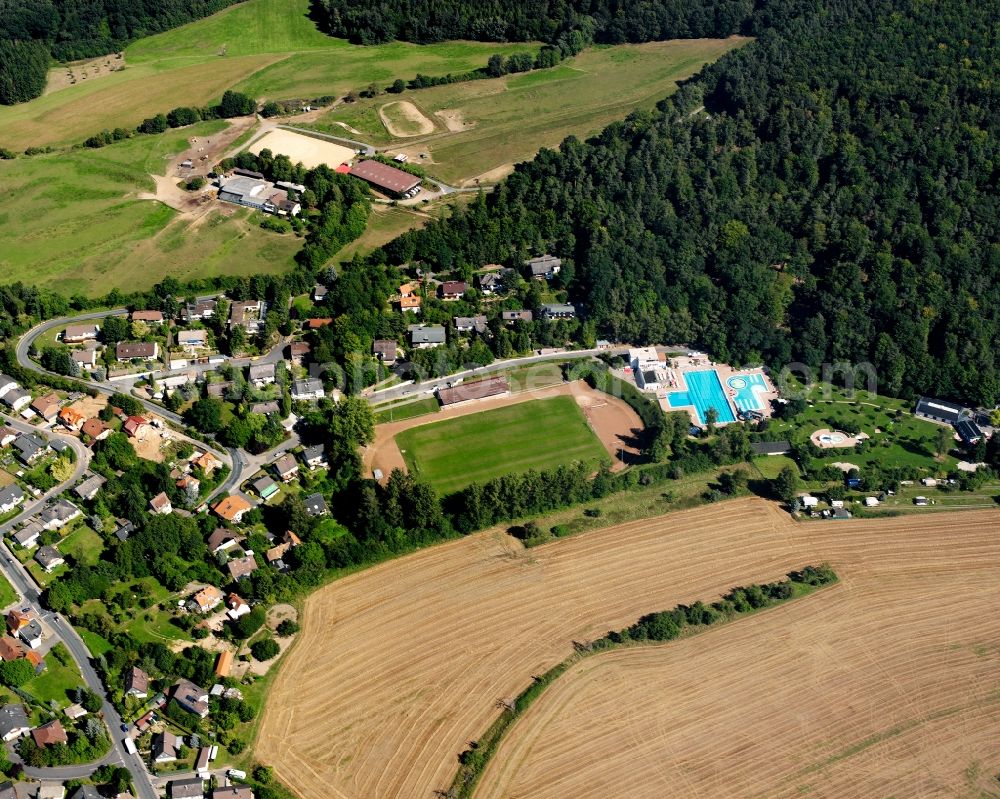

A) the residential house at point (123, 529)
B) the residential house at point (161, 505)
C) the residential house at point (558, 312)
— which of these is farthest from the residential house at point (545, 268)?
the residential house at point (123, 529)

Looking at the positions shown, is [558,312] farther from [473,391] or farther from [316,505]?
[316,505]

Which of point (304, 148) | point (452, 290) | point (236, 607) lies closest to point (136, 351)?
point (452, 290)

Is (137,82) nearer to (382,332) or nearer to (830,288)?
(382,332)

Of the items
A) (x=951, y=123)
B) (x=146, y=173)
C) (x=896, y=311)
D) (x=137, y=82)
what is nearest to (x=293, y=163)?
(x=146, y=173)

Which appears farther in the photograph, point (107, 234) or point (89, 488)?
point (107, 234)

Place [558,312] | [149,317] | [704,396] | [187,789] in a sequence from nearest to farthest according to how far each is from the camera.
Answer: [187,789] < [704,396] < [149,317] < [558,312]

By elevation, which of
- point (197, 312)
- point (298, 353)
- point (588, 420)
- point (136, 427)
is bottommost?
point (588, 420)

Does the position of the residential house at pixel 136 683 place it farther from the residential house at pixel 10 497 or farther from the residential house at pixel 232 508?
the residential house at pixel 10 497
